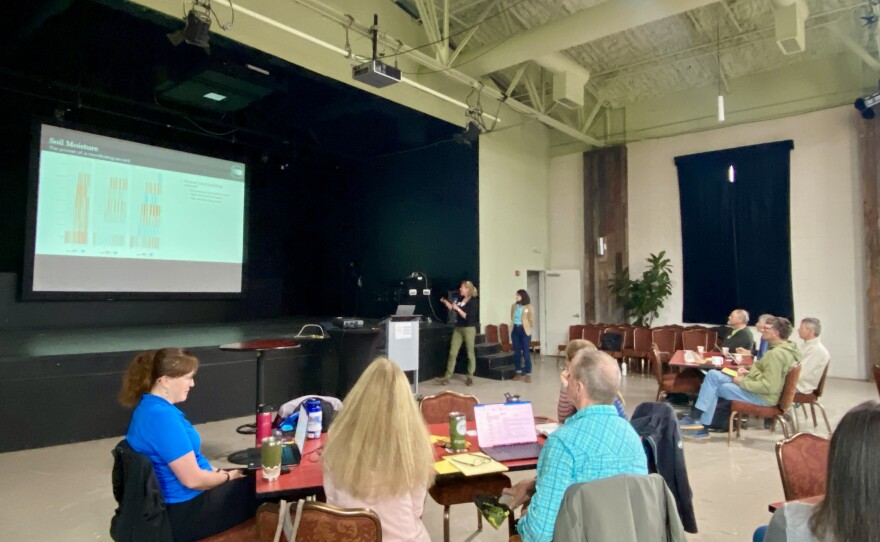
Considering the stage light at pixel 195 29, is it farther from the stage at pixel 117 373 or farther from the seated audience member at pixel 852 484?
the seated audience member at pixel 852 484

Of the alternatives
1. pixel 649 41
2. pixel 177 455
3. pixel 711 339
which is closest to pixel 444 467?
pixel 177 455

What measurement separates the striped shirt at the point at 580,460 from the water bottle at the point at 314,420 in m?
1.16

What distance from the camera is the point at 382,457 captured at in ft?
5.11

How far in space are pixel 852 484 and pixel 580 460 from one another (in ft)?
2.20

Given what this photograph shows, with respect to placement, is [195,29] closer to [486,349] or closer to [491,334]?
[486,349]

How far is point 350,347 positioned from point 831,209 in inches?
320

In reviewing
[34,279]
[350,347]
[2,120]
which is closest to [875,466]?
[350,347]

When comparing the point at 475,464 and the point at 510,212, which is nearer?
the point at 475,464

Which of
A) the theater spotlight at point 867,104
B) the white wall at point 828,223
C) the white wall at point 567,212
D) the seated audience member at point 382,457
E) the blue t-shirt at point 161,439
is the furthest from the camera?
the white wall at point 567,212

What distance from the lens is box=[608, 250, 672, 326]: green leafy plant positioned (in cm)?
912

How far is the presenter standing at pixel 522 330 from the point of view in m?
7.35

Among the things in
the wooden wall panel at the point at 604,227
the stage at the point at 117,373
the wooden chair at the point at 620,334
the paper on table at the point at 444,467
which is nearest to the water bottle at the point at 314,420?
the paper on table at the point at 444,467

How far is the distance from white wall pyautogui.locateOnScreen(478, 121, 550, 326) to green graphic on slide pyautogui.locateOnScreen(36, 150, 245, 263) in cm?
419

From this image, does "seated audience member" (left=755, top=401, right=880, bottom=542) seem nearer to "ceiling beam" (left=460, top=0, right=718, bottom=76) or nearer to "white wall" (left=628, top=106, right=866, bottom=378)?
"ceiling beam" (left=460, top=0, right=718, bottom=76)
